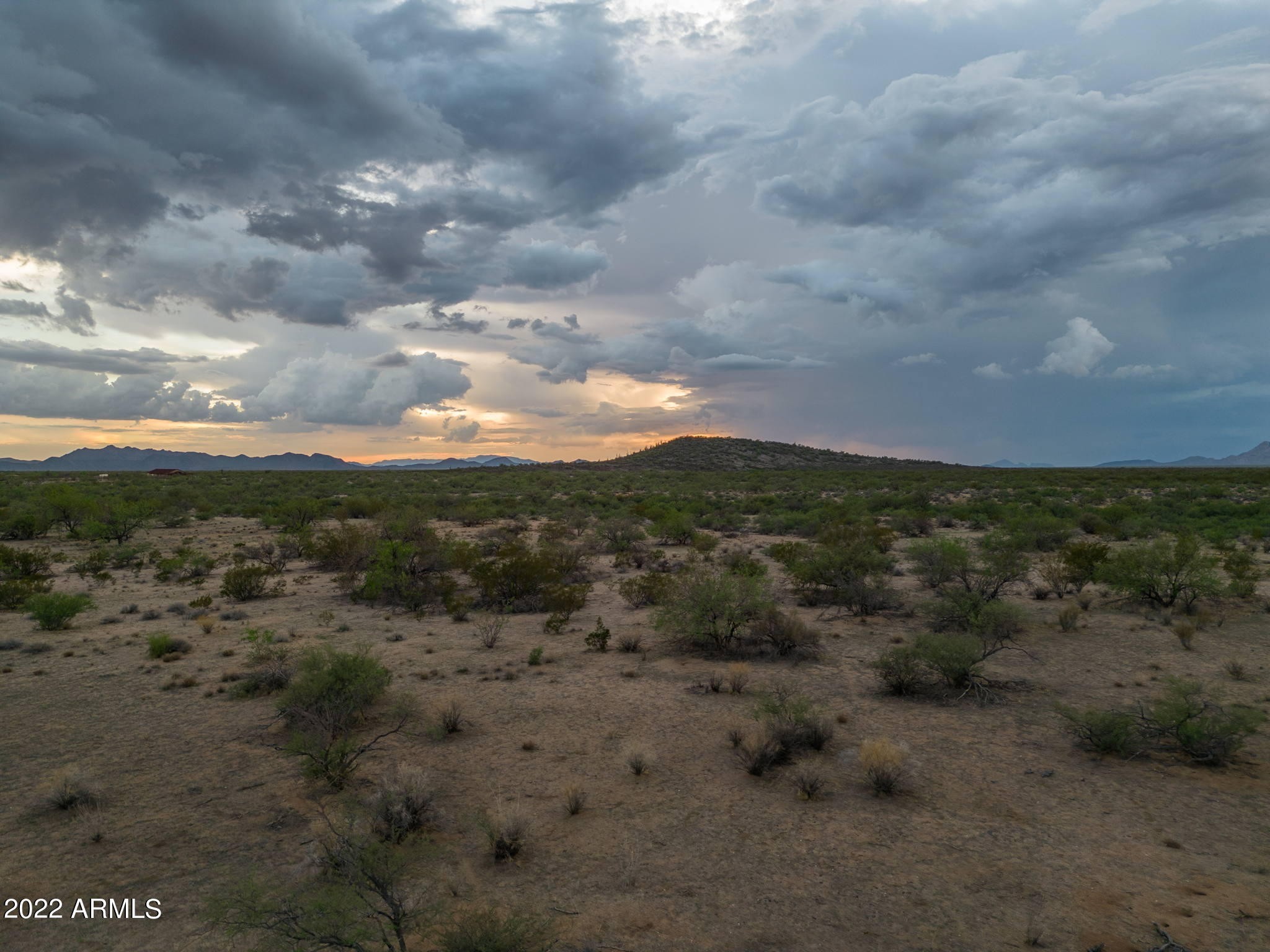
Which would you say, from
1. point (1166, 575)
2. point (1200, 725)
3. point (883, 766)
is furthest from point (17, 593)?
point (1166, 575)

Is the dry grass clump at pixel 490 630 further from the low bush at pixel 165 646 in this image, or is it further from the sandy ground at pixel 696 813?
the low bush at pixel 165 646

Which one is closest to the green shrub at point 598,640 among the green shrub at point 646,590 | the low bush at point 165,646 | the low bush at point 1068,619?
the green shrub at point 646,590

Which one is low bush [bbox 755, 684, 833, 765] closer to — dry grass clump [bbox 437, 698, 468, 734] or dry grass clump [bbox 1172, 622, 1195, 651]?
dry grass clump [bbox 437, 698, 468, 734]

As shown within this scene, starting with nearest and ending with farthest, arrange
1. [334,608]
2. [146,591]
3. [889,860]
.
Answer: [889,860] → [334,608] → [146,591]

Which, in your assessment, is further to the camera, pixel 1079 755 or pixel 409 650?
pixel 409 650

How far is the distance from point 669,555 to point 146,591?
58.0ft

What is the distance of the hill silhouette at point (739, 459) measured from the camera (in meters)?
117

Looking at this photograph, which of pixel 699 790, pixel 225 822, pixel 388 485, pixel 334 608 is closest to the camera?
pixel 225 822

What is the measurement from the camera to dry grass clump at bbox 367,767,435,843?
23.1 feet

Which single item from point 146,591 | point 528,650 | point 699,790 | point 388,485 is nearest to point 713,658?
point 528,650

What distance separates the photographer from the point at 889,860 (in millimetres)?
6672

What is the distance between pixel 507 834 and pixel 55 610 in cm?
1508

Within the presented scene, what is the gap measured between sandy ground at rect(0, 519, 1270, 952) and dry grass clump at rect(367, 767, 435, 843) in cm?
35

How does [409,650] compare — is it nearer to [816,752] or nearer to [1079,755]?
[816,752]
